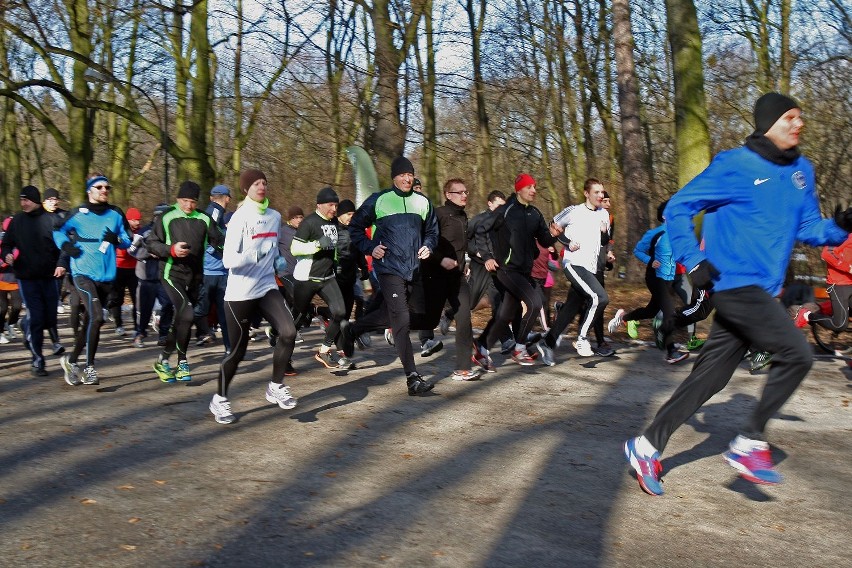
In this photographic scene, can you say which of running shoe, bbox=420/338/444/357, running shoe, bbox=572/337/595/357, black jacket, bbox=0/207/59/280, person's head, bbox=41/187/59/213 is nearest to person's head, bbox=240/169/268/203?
Result: black jacket, bbox=0/207/59/280

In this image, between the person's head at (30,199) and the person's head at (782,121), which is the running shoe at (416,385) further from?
the person's head at (30,199)

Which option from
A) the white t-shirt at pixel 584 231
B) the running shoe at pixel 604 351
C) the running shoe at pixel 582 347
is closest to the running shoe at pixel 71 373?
the white t-shirt at pixel 584 231

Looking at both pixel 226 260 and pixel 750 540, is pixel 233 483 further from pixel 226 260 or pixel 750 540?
pixel 750 540

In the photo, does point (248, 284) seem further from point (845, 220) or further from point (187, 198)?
point (845, 220)

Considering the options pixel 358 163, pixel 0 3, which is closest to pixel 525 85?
pixel 358 163

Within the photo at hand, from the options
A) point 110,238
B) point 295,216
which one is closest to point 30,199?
point 110,238

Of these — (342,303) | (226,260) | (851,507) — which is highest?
(226,260)

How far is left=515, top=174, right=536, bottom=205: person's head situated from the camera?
10344mm

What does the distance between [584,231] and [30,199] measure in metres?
6.12

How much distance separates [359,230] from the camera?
9109 mm

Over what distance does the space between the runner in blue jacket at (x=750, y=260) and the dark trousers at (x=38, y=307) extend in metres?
7.10

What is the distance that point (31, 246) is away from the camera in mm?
10242

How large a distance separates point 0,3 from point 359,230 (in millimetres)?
12016

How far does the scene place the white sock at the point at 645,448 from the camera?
18.6 feet
